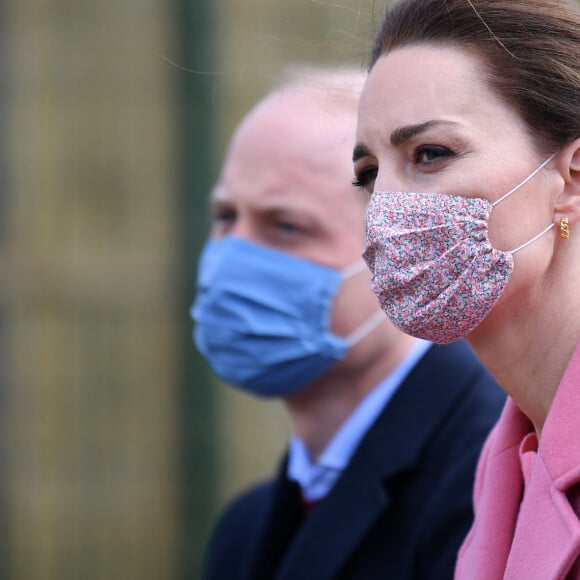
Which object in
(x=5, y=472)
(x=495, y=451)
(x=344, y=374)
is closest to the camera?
(x=495, y=451)

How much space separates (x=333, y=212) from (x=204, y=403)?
2803mm

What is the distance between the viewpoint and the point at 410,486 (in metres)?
3.07

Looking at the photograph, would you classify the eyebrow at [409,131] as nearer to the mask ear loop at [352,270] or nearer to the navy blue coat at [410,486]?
the navy blue coat at [410,486]

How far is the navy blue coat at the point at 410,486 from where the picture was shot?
2861 millimetres

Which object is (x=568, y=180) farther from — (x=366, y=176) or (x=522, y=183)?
(x=366, y=176)

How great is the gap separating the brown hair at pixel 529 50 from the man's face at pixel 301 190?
4.45ft

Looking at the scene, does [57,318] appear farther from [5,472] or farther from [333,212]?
[333,212]

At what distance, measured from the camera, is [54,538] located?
657 cm

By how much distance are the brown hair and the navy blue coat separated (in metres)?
1.08

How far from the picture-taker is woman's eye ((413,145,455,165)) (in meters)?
2.11

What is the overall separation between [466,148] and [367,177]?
32 centimetres

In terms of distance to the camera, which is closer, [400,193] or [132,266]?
[400,193]

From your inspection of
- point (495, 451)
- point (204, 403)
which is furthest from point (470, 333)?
point (204, 403)

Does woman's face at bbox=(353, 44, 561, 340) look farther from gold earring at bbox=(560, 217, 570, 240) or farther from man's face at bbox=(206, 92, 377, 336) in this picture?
man's face at bbox=(206, 92, 377, 336)
